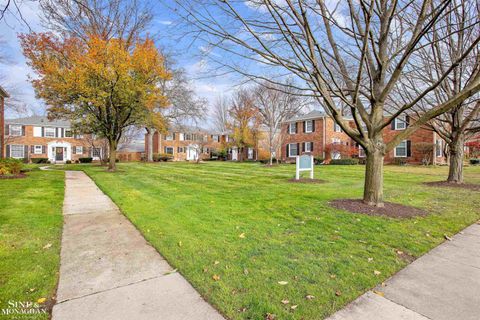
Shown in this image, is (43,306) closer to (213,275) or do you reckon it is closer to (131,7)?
(213,275)

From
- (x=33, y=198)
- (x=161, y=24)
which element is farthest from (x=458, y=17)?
(x=33, y=198)

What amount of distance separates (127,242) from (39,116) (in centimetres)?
4405

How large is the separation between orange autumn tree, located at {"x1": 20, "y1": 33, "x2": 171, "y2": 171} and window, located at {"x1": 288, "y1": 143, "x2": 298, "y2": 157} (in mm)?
19313

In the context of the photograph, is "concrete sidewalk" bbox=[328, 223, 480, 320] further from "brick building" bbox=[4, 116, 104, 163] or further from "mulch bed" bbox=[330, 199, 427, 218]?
"brick building" bbox=[4, 116, 104, 163]

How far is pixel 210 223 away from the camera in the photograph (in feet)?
15.9

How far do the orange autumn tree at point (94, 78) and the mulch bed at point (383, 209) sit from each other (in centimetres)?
1226

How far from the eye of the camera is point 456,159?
1062cm

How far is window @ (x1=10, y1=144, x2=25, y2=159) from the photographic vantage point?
1298 inches

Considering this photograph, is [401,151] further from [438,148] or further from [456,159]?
[456,159]

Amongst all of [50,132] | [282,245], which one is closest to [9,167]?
[282,245]

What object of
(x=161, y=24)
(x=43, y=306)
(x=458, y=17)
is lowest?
(x=43, y=306)

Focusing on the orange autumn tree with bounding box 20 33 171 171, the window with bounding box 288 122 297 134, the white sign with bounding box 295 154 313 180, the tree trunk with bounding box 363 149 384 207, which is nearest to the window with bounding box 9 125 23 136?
the orange autumn tree with bounding box 20 33 171 171

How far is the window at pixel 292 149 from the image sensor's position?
31141 mm

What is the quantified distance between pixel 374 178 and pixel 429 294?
366cm
